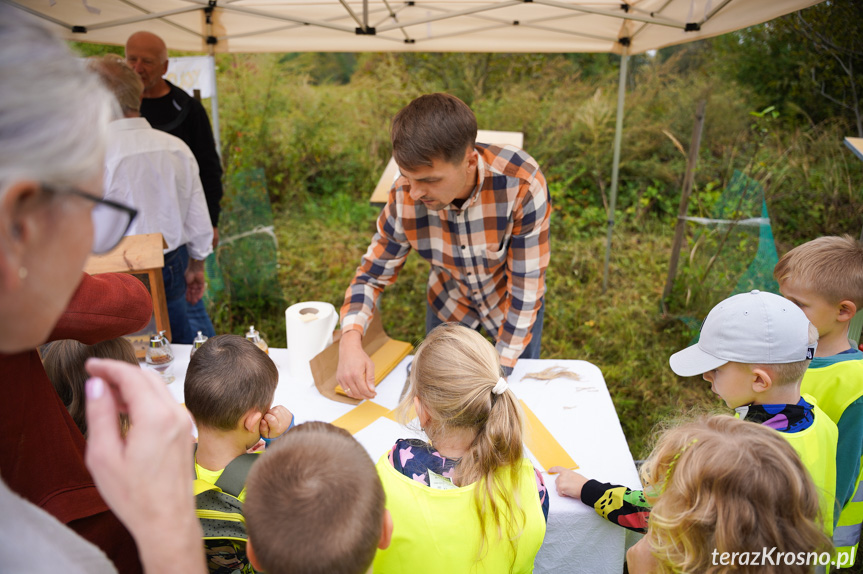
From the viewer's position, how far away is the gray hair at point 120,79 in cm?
241

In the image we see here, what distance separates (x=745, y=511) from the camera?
3.35 feet

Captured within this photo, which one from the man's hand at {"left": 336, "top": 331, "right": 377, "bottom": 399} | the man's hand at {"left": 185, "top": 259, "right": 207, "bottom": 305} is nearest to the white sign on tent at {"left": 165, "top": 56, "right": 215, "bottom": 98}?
the man's hand at {"left": 185, "top": 259, "right": 207, "bottom": 305}

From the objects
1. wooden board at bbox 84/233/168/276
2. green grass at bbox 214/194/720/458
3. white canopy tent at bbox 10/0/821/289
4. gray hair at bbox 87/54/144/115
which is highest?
white canopy tent at bbox 10/0/821/289

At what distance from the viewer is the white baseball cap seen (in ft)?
4.59

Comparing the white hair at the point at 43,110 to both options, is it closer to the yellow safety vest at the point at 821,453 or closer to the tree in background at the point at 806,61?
the yellow safety vest at the point at 821,453

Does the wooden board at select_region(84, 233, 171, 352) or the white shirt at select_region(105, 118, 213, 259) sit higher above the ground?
the white shirt at select_region(105, 118, 213, 259)

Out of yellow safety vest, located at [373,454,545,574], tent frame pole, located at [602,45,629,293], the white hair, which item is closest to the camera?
the white hair

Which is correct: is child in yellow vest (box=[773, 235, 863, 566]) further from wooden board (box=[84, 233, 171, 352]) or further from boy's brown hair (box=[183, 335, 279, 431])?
wooden board (box=[84, 233, 171, 352])

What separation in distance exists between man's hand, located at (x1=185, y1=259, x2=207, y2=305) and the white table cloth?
900 mm

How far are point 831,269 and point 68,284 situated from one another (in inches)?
81.5

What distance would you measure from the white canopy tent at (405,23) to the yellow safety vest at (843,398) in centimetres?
167

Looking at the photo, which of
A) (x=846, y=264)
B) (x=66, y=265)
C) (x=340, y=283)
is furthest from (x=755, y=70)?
(x=66, y=265)

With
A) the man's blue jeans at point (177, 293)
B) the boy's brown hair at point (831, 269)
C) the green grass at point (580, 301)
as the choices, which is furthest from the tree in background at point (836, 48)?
the man's blue jeans at point (177, 293)

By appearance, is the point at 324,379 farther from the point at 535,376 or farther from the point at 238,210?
the point at 238,210
